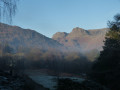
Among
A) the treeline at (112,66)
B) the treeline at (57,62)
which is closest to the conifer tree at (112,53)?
the treeline at (112,66)

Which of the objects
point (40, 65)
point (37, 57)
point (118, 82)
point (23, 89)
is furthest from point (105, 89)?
point (37, 57)

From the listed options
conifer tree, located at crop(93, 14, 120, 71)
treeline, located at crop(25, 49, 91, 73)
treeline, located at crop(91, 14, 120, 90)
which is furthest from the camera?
treeline, located at crop(25, 49, 91, 73)

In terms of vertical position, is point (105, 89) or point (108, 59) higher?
point (108, 59)

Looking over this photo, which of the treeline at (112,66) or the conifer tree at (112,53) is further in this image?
the conifer tree at (112,53)

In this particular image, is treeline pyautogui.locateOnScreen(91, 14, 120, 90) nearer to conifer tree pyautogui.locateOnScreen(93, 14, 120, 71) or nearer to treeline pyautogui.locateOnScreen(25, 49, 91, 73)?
conifer tree pyautogui.locateOnScreen(93, 14, 120, 71)

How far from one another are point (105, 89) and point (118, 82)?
2.15m

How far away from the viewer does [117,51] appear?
17125 mm

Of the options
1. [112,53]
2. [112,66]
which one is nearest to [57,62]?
[112,66]

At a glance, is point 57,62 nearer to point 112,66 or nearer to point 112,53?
point 112,66

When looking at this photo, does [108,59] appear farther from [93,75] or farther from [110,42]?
[110,42]

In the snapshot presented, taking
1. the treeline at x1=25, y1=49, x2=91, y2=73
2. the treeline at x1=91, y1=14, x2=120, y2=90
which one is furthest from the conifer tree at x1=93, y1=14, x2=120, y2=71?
the treeline at x1=25, y1=49, x2=91, y2=73

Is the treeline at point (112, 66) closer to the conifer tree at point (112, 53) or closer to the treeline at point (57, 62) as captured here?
the conifer tree at point (112, 53)

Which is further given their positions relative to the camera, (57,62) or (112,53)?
(57,62)

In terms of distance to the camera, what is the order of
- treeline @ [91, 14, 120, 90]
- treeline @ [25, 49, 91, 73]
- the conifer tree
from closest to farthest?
1. treeline @ [91, 14, 120, 90]
2. the conifer tree
3. treeline @ [25, 49, 91, 73]
